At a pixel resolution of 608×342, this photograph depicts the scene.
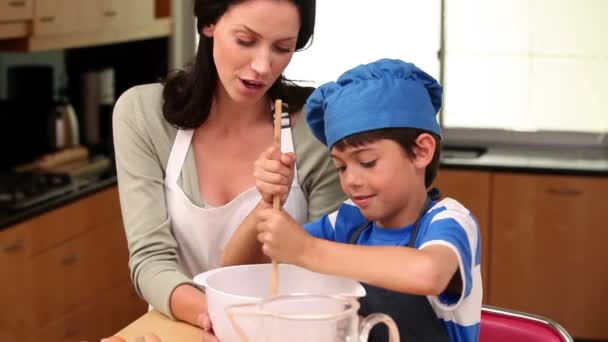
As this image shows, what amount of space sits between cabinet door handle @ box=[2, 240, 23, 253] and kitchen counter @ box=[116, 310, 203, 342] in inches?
64.6

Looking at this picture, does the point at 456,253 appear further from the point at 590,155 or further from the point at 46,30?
the point at 590,155

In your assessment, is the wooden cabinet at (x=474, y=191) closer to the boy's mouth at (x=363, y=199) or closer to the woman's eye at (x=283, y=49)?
the woman's eye at (x=283, y=49)

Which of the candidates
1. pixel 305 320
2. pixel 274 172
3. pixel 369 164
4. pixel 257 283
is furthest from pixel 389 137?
pixel 305 320

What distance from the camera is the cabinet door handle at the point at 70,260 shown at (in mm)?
3543

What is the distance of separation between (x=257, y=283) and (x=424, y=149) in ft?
0.98

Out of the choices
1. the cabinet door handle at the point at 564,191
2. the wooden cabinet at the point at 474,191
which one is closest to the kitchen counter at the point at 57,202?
the wooden cabinet at the point at 474,191

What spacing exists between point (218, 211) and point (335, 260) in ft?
1.90

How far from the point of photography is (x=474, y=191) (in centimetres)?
414

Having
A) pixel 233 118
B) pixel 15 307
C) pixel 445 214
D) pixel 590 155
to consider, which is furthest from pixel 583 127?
pixel 445 214

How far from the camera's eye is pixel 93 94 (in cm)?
423

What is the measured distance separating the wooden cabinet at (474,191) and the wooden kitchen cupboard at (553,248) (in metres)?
0.03

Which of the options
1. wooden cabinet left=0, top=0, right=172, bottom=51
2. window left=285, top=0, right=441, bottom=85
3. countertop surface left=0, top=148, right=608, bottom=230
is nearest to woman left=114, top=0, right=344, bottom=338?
wooden cabinet left=0, top=0, right=172, bottom=51

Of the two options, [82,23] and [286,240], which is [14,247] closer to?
[82,23]

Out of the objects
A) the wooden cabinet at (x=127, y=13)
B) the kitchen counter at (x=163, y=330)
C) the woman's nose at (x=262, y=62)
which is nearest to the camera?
the kitchen counter at (x=163, y=330)
